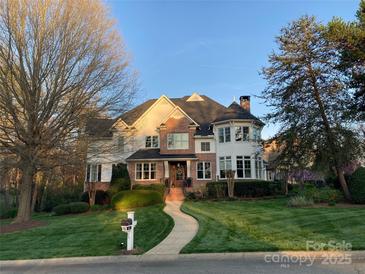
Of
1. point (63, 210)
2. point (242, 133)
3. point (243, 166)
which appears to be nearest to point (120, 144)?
point (63, 210)

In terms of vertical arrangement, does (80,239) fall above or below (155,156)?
below

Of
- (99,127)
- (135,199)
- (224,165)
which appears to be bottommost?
(135,199)

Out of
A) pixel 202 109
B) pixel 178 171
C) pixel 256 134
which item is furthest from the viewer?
pixel 202 109

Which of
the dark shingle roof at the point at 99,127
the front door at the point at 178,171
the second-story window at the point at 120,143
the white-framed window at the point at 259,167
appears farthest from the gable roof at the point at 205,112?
the dark shingle roof at the point at 99,127

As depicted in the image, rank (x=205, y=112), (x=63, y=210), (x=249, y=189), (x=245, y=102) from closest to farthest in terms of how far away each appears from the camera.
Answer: (x=63, y=210) → (x=249, y=189) → (x=205, y=112) → (x=245, y=102)

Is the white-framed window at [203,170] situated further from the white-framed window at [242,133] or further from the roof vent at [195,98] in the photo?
the roof vent at [195,98]

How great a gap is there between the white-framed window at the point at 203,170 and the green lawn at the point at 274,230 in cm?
1528

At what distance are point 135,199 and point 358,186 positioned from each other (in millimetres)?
13368

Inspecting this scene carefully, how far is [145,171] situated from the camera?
32.3 m

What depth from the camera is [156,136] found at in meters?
34.0

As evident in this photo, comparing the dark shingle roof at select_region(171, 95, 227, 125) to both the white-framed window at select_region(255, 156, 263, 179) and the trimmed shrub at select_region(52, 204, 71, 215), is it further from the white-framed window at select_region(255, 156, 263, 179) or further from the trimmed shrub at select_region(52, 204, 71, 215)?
the trimmed shrub at select_region(52, 204, 71, 215)

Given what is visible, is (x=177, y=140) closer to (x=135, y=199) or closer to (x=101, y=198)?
(x=101, y=198)

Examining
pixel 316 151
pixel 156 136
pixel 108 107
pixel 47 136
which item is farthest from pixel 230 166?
pixel 47 136

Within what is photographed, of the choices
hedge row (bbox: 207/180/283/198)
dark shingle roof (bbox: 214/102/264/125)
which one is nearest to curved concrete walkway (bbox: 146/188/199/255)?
hedge row (bbox: 207/180/283/198)
